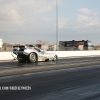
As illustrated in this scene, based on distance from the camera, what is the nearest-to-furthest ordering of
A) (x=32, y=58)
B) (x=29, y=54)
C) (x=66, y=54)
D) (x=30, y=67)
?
1. (x=30, y=67)
2. (x=29, y=54)
3. (x=32, y=58)
4. (x=66, y=54)

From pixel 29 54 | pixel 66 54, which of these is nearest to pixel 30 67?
pixel 29 54

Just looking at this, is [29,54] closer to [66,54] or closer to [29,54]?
[29,54]

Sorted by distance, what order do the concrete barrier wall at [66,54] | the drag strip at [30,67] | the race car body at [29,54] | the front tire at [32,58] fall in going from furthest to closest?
the concrete barrier wall at [66,54], the front tire at [32,58], the race car body at [29,54], the drag strip at [30,67]

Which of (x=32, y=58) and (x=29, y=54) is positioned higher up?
(x=29, y=54)

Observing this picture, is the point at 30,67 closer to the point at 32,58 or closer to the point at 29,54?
the point at 29,54

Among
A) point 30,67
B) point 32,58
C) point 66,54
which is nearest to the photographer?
point 30,67

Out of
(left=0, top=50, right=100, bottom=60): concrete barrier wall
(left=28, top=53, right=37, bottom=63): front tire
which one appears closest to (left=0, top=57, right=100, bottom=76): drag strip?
(left=28, top=53, right=37, bottom=63): front tire

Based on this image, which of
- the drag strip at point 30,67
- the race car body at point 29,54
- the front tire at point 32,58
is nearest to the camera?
the drag strip at point 30,67

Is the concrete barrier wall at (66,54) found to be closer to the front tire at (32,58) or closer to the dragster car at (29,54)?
the dragster car at (29,54)

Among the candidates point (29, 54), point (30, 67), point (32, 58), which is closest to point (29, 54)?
point (29, 54)

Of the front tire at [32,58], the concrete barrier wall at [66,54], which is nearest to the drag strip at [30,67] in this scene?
the front tire at [32,58]

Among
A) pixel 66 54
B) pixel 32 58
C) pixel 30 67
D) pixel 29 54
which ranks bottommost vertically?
pixel 30 67

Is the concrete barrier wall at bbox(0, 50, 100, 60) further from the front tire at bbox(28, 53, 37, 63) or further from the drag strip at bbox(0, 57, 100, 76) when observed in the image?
the drag strip at bbox(0, 57, 100, 76)

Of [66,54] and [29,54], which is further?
[66,54]
